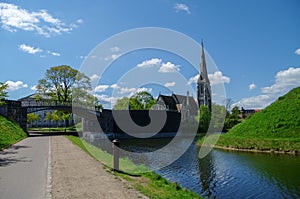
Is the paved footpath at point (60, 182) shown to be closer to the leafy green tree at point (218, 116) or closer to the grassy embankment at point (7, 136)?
the grassy embankment at point (7, 136)

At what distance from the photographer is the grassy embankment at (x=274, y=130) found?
26188mm

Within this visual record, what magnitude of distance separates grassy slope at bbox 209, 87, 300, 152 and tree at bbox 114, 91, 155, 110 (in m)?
43.2

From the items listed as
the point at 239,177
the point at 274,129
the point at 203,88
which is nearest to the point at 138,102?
the point at 203,88

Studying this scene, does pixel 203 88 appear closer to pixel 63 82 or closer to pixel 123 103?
pixel 123 103

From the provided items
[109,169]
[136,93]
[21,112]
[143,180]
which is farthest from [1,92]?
[136,93]

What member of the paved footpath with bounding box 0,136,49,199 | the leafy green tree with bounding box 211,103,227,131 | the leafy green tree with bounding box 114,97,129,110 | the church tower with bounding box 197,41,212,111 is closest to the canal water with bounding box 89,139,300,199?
the paved footpath with bounding box 0,136,49,199

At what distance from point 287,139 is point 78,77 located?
1442 inches

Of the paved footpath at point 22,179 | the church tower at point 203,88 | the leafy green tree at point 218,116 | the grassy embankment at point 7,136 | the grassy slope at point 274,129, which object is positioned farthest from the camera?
the church tower at point 203,88

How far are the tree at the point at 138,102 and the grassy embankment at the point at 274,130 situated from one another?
43243 millimetres

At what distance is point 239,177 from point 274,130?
1820cm

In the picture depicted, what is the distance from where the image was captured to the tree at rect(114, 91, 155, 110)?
75.7 m

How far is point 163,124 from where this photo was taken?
60625 millimetres

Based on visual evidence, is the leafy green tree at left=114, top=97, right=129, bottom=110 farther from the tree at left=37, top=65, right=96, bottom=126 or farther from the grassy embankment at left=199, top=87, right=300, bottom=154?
the grassy embankment at left=199, top=87, right=300, bottom=154

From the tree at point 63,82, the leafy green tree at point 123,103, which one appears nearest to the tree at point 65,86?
the tree at point 63,82
